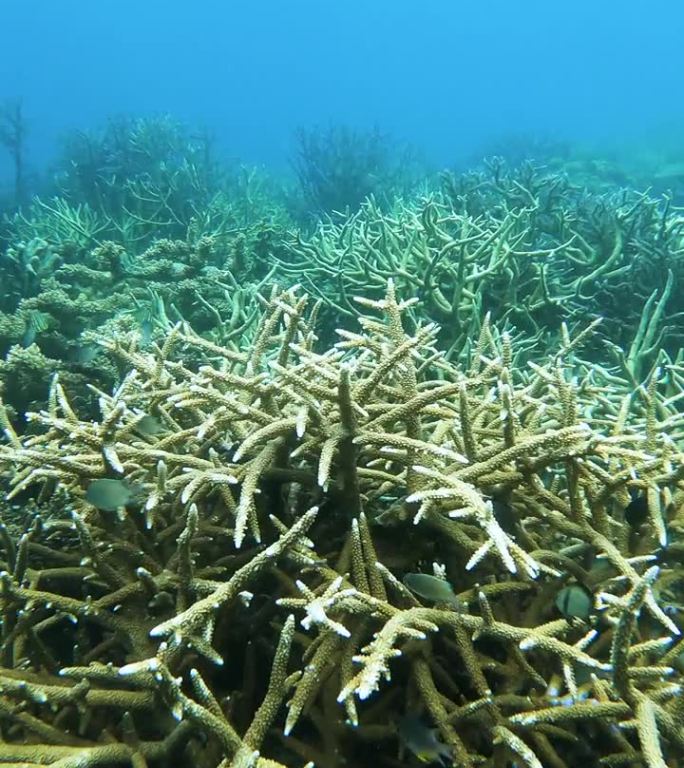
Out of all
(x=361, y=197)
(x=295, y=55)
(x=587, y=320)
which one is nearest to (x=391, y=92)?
(x=295, y=55)

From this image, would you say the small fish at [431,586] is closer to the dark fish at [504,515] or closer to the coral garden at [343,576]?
the coral garden at [343,576]

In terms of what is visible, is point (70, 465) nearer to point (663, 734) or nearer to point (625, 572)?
point (625, 572)

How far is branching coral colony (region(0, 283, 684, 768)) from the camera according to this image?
1.77 m

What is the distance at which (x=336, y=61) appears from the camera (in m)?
124

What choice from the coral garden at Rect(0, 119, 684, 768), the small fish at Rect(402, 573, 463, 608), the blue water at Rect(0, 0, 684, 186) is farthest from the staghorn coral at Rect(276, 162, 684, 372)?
the blue water at Rect(0, 0, 684, 186)

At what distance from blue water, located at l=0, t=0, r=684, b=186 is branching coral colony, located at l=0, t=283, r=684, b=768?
2366 inches

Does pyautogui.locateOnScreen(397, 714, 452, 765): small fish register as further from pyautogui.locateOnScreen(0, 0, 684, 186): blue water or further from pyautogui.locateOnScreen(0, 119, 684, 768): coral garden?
pyautogui.locateOnScreen(0, 0, 684, 186): blue water

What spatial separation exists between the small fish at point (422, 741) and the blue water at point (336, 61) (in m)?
60.8

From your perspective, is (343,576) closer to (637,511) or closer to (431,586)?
(431,586)

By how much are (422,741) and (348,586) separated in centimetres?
46

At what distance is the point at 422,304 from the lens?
185 inches

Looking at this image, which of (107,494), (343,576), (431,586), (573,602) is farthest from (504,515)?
(107,494)

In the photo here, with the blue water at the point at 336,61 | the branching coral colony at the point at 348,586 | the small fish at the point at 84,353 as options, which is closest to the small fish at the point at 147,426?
the branching coral colony at the point at 348,586

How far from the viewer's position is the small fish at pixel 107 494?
207 centimetres
